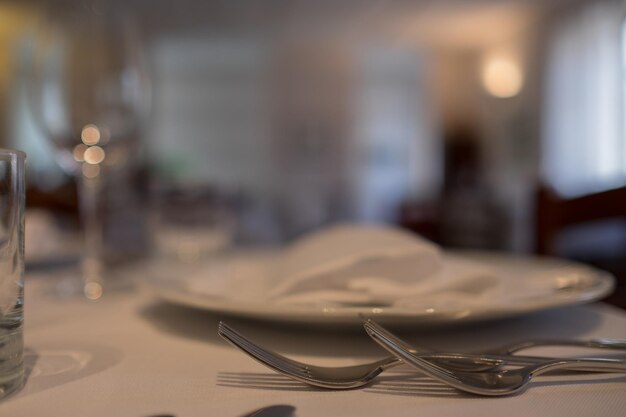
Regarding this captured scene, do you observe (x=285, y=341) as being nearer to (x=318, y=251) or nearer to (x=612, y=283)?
(x=318, y=251)

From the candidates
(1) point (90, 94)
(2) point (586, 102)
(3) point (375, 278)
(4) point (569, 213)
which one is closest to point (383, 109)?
(2) point (586, 102)

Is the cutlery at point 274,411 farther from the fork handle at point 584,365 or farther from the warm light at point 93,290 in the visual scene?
the warm light at point 93,290

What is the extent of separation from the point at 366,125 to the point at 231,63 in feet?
5.91

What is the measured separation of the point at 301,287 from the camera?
0.36 m

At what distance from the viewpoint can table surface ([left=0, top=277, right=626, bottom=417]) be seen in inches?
8.8

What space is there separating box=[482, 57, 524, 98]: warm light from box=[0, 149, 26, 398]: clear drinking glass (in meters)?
5.95

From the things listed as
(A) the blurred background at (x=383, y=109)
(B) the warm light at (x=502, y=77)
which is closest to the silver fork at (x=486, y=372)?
(A) the blurred background at (x=383, y=109)

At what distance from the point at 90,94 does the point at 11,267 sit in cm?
38

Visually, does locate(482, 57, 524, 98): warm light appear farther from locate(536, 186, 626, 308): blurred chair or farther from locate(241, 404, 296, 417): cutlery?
locate(241, 404, 296, 417): cutlery

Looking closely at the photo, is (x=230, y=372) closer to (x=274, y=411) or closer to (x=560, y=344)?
(x=274, y=411)

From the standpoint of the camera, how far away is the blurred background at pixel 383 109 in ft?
14.6

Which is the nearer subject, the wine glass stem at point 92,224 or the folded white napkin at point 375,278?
the folded white napkin at point 375,278

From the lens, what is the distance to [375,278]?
37 cm

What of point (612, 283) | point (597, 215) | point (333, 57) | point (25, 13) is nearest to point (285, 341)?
point (612, 283)
